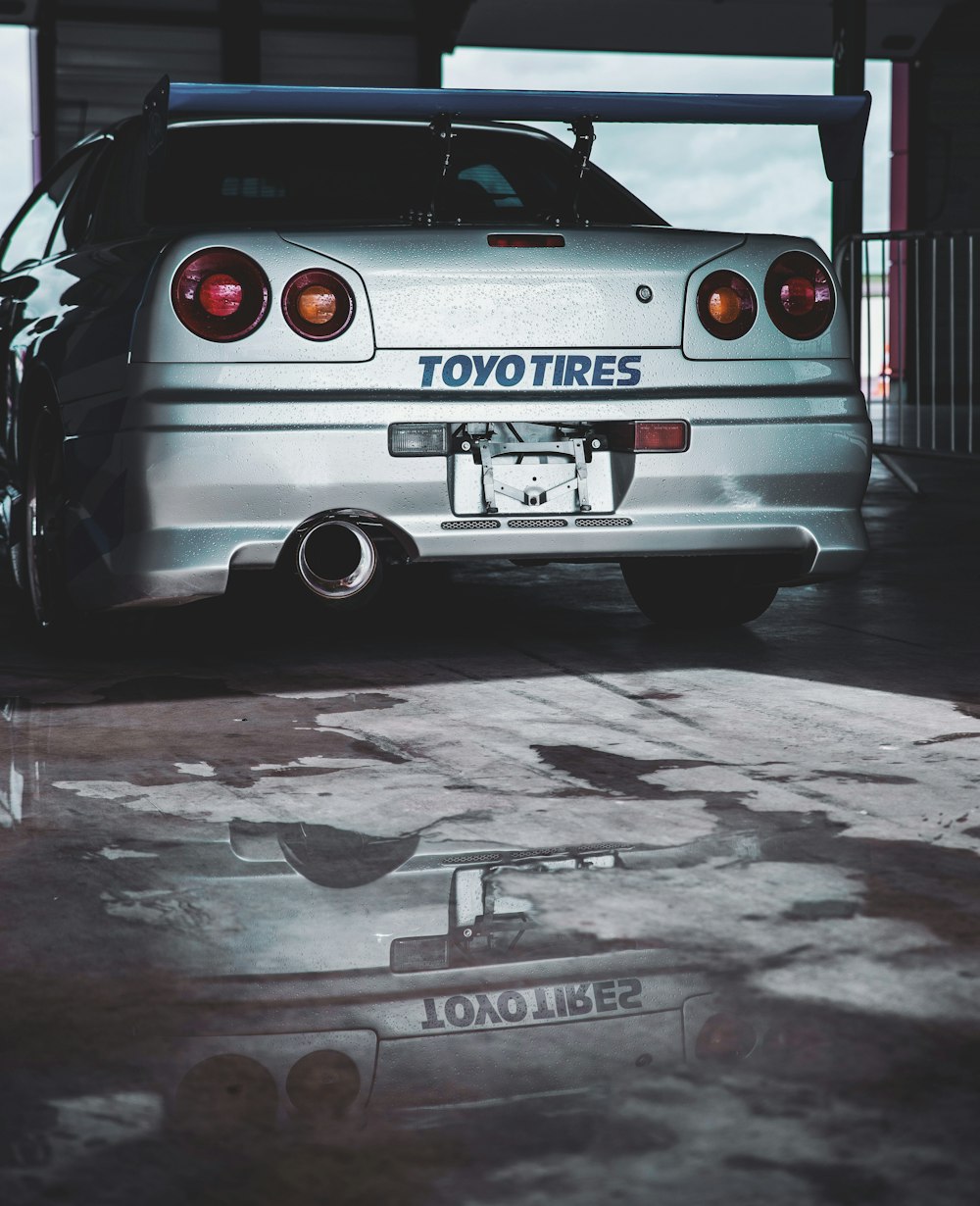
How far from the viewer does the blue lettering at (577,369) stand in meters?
4.13

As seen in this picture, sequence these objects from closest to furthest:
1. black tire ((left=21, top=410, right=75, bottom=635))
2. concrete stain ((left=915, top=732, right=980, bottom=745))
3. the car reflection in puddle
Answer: the car reflection in puddle → concrete stain ((left=915, top=732, right=980, bottom=745)) → black tire ((left=21, top=410, right=75, bottom=635))

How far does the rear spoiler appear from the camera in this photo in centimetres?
401

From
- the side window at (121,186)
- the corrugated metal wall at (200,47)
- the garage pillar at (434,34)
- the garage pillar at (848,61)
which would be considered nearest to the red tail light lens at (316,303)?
the side window at (121,186)

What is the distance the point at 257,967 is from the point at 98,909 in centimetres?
34

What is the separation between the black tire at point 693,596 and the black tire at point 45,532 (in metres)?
1.48

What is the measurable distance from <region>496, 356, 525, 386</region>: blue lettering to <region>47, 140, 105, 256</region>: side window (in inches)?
54.8

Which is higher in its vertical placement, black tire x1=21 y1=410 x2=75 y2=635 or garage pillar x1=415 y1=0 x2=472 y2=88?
garage pillar x1=415 y1=0 x2=472 y2=88

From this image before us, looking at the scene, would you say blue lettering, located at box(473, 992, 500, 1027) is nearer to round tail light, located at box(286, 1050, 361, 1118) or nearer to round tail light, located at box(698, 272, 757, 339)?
round tail light, located at box(286, 1050, 361, 1118)

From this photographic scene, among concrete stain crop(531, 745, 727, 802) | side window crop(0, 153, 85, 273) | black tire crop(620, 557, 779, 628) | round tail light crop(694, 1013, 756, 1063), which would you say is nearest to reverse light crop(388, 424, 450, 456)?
concrete stain crop(531, 745, 727, 802)

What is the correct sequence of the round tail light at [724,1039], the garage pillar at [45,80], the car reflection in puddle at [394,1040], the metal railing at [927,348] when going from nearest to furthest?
1. the car reflection in puddle at [394,1040]
2. the round tail light at [724,1039]
3. the metal railing at [927,348]
4. the garage pillar at [45,80]

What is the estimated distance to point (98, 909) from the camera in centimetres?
254

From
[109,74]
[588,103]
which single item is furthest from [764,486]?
[109,74]

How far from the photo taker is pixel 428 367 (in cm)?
404

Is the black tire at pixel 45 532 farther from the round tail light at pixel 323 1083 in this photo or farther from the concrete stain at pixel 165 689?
the round tail light at pixel 323 1083
